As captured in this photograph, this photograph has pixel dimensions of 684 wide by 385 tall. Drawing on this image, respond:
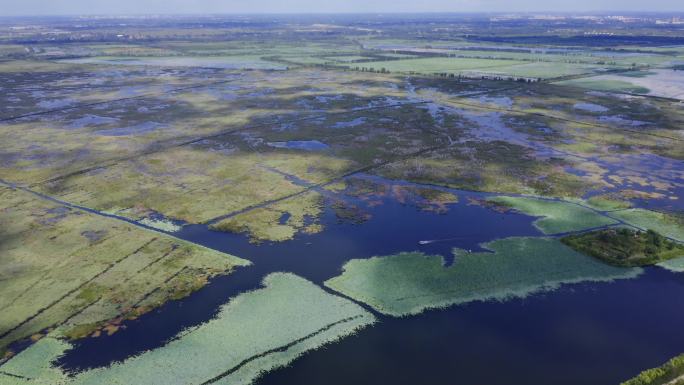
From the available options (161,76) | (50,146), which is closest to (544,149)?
(50,146)

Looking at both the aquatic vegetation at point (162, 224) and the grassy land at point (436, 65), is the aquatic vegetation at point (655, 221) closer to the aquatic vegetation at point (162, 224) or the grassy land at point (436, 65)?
the aquatic vegetation at point (162, 224)

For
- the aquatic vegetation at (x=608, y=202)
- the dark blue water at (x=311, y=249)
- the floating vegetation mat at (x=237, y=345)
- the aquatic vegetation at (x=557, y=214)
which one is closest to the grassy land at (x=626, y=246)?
the aquatic vegetation at (x=557, y=214)

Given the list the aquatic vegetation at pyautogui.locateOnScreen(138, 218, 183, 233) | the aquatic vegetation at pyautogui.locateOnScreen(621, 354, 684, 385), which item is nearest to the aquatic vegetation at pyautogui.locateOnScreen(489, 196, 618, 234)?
the aquatic vegetation at pyautogui.locateOnScreen(621, 354, 684, 385)

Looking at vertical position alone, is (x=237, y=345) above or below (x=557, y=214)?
below

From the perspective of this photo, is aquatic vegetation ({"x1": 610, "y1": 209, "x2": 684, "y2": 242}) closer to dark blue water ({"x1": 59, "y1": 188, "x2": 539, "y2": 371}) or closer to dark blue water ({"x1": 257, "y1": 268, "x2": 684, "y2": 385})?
dark blue water ({"x1": 59, "y1": 188, "x2": 539, "y2": 371})

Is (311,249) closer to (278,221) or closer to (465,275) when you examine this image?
(278,221)

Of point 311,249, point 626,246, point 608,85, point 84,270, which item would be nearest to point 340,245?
point 311,249
